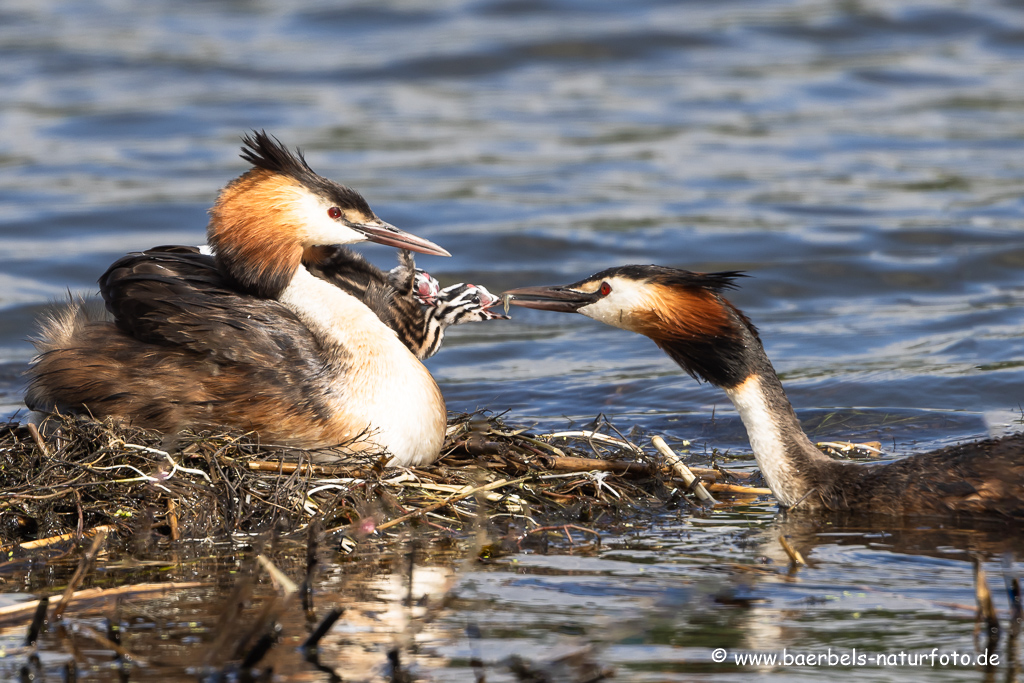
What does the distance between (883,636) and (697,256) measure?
846 cm

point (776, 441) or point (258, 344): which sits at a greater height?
point (258, 344)

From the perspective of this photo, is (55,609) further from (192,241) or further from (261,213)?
(192,241)

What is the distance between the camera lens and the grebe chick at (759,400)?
535 centimetres

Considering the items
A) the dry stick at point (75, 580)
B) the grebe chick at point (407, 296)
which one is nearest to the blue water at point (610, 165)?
the grebe chick at point (407, 296)

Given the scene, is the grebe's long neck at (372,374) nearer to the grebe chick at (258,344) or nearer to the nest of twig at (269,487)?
the grebe chick at (258,344)

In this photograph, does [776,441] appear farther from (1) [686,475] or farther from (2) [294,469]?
(2) [294,469]

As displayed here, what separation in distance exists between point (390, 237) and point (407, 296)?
96cm

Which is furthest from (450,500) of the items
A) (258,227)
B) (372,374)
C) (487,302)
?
(487,302)

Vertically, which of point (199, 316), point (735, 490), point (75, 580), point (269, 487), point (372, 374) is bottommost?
point (735, 490)

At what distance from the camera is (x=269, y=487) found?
5.09 m

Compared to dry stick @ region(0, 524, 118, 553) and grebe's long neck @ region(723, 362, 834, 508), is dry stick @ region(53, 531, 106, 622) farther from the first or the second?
grebe's long neck @ region(723, 362, 834, 508)

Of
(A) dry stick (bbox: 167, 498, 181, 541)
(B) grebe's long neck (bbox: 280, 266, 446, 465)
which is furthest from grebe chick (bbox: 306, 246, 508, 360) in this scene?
(A) dry stick (bbox: 167, 498, 181, 541)

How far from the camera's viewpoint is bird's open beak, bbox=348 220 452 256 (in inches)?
236

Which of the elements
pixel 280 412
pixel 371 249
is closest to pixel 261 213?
pixel 280 412
